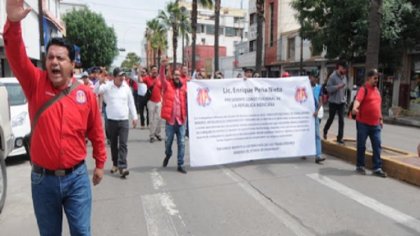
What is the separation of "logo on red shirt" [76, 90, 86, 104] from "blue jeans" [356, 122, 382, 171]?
569cm

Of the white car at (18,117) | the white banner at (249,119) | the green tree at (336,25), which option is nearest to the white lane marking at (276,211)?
the white banner at (249,119)

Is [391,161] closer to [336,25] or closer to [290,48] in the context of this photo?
[336,25]

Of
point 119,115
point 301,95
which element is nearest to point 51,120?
point 119,115

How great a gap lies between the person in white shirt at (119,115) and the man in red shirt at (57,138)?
13.8ft

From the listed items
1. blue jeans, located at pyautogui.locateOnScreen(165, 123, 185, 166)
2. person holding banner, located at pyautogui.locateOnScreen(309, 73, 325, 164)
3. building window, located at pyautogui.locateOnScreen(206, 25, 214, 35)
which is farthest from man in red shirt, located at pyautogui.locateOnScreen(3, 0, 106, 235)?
building window, located at pyautogui.locateOnScreen(206, 25, 214, 35)

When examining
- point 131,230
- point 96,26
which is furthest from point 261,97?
point 96,26

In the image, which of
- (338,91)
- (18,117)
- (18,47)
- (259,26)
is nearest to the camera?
(18,47)

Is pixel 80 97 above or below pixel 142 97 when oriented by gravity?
above

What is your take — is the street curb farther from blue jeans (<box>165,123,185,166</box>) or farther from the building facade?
the building facade

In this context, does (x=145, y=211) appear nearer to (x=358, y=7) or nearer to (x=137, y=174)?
(x=137, y=174)

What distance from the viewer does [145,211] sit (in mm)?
5535

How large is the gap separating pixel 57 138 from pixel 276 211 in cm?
336

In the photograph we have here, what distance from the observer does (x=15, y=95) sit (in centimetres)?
903

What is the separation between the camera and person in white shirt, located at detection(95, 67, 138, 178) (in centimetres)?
741
